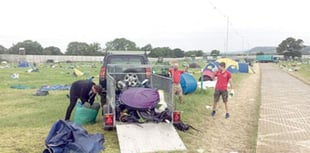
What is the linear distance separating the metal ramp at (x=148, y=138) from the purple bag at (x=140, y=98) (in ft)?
1.42

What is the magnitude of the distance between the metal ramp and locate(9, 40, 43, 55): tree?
95892 millimetres

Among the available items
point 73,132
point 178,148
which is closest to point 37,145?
point 73,132

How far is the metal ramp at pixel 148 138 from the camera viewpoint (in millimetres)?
6828

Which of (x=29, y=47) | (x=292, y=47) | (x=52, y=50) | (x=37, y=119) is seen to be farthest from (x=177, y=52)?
(x=37, y=119)

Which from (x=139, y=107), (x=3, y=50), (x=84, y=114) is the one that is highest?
(x=3, y=50)

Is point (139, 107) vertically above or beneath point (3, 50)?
beneath

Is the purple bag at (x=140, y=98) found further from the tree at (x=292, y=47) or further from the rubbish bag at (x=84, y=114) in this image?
the tree at (x=292, y=47)

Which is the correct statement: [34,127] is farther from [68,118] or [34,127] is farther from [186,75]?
[186,75]

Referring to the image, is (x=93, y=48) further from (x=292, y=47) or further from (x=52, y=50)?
(x=292, y=47)

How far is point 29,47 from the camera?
324 feet

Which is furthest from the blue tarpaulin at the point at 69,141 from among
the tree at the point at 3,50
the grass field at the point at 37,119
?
the tree at the point at 3,50

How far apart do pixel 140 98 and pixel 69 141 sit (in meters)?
1.87

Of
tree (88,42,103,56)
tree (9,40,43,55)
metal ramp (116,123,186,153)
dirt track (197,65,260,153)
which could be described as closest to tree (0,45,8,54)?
tree (9,40,43,55)

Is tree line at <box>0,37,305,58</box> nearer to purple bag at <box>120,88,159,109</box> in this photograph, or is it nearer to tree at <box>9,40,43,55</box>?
tree at <box>9,40,43,55</box>
